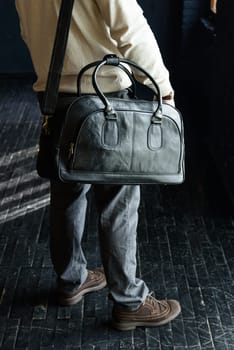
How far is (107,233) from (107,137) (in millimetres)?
353

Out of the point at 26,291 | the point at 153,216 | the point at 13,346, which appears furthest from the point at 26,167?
the point at 13,346

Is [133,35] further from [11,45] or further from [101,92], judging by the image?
[11,45]

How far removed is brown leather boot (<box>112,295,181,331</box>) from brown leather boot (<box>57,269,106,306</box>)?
0.58ft

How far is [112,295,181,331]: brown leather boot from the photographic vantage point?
186 cm

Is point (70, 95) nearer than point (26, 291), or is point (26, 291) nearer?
point (70, 95)

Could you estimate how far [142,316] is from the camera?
73.6 inches

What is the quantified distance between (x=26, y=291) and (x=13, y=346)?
11.4 inches

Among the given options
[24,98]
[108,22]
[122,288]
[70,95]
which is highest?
[108,22]

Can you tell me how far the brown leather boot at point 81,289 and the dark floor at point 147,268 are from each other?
2 centimetres

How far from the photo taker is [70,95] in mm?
1605

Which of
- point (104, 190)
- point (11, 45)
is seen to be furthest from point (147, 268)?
point (11, 45)

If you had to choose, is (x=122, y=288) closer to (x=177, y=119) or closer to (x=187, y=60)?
(x=177, y=119)

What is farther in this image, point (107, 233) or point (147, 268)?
point (147, 268)

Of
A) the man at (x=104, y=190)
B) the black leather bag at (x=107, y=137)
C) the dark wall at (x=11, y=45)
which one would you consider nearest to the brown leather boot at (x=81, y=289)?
the man at (x=104, y=190)
